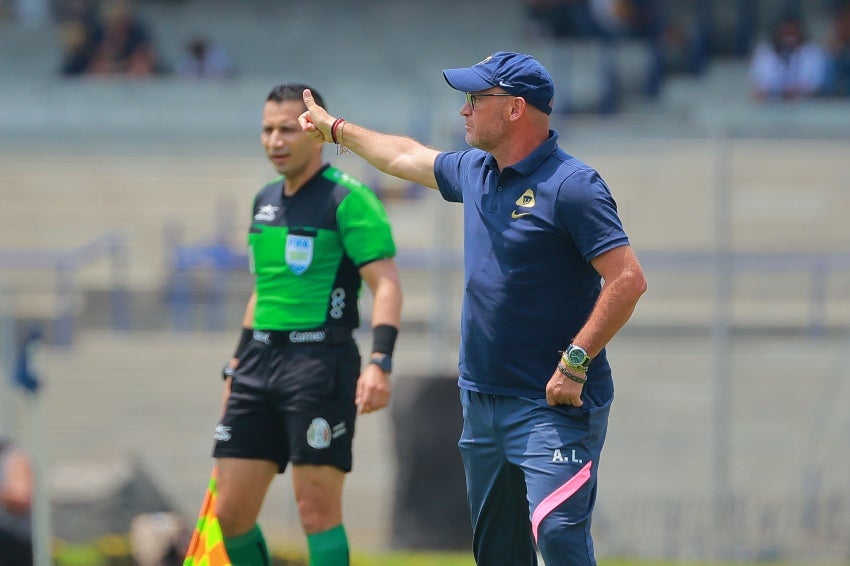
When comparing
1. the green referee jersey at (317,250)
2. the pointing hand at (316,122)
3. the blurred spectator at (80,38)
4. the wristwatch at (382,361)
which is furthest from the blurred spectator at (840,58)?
the pointing hand at (316,122)

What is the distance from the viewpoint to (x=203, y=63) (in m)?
21.9

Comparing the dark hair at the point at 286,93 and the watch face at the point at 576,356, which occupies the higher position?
the dark hair at the point at 286,93

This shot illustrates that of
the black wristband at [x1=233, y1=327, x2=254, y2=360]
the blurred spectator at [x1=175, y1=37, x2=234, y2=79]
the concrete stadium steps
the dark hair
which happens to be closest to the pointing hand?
the dark hair

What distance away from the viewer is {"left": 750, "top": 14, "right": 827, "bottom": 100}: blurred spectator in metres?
18.1

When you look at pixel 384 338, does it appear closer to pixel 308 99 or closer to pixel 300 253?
pixel 300 253

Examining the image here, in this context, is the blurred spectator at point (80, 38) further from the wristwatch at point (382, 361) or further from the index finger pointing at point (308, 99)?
the wristwatch at point (382, 361)

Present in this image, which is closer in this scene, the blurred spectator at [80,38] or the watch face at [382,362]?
the watch face at [382,362]

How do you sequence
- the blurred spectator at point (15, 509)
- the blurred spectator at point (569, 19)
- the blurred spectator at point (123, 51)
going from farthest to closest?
the blurred spectator at point (123, 51)
the blurred spectator at point (569, 19)
the blurred spectator at point (15, 509)

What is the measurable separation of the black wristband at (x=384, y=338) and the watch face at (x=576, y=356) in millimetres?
1252

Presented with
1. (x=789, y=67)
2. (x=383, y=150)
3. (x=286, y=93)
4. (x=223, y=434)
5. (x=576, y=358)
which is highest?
(x=789, y=67)

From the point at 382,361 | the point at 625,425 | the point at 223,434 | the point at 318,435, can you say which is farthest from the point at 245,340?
the point at 625,425

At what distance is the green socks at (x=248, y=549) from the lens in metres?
5.80

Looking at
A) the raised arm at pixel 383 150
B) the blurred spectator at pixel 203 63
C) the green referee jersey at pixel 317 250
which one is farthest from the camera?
the blurred spectator at pixel 203 63

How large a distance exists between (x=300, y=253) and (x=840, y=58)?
13846 mm
